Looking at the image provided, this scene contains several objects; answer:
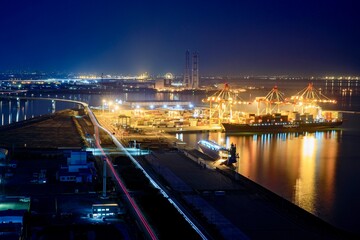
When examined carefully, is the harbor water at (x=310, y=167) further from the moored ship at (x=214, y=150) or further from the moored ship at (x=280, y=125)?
the moored ship at (x=280, y=125)

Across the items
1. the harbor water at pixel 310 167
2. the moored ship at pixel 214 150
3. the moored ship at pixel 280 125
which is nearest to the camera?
the harbor water at pixel 310 167

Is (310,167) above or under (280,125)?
under

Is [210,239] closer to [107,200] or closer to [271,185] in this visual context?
[107,200]

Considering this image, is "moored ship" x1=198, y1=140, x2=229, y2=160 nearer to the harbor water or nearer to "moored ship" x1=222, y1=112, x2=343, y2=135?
the harbor water

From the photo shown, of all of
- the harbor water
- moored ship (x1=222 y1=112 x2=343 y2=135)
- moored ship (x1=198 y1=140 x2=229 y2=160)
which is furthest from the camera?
moored ship (x1=222 y1=112 x2=343 y2=135)

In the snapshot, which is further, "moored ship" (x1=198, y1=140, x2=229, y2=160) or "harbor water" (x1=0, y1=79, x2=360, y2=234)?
"moored ship" (x1=198, y1=140, x2=229, y2=160)

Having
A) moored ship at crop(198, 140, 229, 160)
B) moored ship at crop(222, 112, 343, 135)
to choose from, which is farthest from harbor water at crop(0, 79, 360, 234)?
moored ship at crop(222, 112, 343, 135)

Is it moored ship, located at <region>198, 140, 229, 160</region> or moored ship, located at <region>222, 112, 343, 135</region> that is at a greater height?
moored ship, located at <region>222, 112, 343, 135</region>

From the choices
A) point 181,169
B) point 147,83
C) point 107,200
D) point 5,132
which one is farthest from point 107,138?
point 147,83

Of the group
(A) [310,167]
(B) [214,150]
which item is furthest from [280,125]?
(A) [310,167]

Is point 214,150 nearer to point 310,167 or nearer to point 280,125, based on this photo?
point 310,167

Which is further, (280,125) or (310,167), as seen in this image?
(280,125)

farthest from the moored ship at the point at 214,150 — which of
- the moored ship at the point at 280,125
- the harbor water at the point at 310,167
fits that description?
the moored ship at the point at 280,125

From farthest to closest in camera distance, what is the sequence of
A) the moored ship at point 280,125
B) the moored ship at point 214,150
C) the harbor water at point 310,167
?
the moored ship at point 280,125, the moored ship at point 214,150, the harbor water at point 310,167
